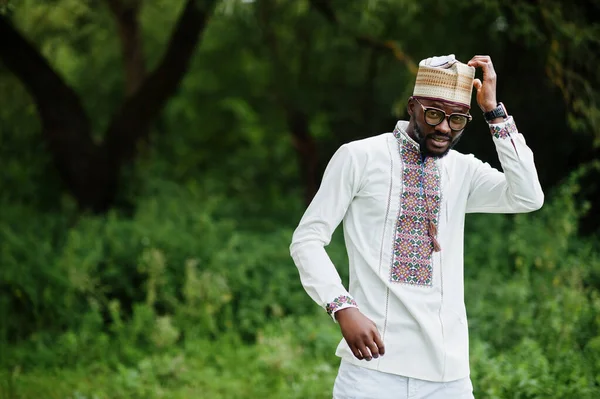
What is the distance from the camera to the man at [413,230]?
268cm

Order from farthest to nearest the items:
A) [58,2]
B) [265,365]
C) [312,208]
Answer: [58,2] < [265,365] < [312,208]

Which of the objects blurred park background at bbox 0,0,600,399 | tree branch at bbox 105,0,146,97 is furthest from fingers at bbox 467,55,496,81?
tree branch at bbox 105,0,146,97

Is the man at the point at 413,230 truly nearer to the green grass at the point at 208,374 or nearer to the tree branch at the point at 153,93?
the green grass at the point at 208,374

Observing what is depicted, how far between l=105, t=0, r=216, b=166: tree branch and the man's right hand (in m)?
7.08

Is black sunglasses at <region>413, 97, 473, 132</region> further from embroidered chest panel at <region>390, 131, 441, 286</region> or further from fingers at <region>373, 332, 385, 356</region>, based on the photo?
fingers at <region>373, 332, 385, 356</region>

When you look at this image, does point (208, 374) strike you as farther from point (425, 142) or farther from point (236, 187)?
point (236, 187)

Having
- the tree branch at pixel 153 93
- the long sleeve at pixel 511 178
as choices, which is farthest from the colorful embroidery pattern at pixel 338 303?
the tree branch at pixel 153 93

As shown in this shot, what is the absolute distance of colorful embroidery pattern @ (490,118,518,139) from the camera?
2689 millimetres

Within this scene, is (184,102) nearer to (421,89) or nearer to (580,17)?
(580,17)

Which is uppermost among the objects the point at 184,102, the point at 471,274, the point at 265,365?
the point at 184,102

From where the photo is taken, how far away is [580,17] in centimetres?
658

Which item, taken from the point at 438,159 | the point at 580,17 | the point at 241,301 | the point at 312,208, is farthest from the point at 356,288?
the point at 580,17

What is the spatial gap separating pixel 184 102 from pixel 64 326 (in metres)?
6.69

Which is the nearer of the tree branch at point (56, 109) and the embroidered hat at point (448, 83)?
the embroidered hat at point (448, 83)
